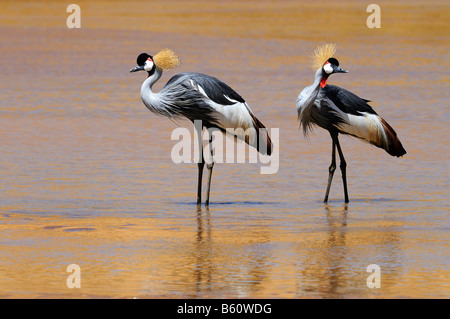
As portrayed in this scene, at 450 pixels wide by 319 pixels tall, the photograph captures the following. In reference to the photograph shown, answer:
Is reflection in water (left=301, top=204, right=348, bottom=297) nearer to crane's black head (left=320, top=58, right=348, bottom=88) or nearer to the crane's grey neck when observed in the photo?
crane's black head (left=320, top=58, right=348, bottom=88)

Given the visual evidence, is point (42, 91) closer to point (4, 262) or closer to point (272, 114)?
point (272, 114)

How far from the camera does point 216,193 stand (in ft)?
35.9

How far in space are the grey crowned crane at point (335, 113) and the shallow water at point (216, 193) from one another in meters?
0.43

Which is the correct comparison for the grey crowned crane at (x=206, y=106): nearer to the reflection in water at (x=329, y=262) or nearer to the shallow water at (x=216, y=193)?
the shallow water at (x=216, y=193)

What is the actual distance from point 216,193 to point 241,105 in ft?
2.71

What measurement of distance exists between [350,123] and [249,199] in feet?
3.86

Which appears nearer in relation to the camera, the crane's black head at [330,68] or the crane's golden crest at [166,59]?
the crane's black head at [330,68]

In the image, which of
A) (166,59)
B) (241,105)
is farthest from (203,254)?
(166,59)

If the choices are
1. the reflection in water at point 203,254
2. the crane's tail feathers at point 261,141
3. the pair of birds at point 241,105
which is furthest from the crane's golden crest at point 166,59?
the reflection in water at point 203,254

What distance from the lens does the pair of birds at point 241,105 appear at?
10.7m

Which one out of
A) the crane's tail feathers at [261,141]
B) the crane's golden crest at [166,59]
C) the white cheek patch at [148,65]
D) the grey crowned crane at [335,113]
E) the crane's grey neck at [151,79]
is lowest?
the crane's tail feathers at [261,141]

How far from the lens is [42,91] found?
1838 centimetres

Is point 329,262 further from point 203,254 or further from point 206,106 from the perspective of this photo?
point 206,106
